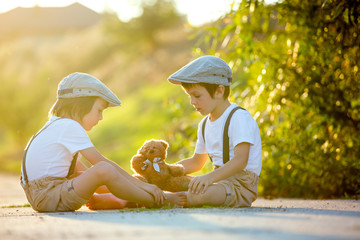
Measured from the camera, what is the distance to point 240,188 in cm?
411

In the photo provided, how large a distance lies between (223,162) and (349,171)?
2.00 meters

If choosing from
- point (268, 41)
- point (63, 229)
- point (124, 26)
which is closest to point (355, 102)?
point (268, 41)

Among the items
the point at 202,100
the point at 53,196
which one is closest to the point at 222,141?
the point at 202,100

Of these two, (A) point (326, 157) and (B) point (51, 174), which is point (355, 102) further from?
(B) point (51, 174)

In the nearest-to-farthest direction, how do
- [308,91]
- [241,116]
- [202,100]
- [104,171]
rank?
[104,171] < [241,116] < [202,100] < [308,91]

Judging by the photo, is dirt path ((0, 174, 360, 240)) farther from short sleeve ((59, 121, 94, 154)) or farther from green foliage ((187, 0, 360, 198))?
green foliage ((187, 0, 360, 198))

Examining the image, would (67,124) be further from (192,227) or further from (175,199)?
(192,227)

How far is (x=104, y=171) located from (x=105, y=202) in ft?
1.96

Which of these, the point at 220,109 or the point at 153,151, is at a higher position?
the point at 220,109

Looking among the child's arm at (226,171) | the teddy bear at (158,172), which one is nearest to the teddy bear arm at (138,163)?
the teddy bear at (158,172)

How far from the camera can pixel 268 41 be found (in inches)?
248

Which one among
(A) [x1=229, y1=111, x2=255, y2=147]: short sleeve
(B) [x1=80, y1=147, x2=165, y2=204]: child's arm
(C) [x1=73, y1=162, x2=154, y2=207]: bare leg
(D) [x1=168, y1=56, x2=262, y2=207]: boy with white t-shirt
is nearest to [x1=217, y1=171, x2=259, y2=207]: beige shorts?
(D) [x1=168, y1=56, x2=262, y2=207]: boy with white t-shirt

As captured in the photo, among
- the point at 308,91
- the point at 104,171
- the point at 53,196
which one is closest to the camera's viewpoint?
the point at 104,171

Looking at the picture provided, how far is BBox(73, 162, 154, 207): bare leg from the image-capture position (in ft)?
12.7
